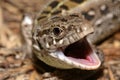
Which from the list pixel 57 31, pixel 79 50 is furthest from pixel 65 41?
pixel 79 50

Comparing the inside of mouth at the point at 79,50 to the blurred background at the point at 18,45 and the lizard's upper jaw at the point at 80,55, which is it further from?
the blurred background at the point at 18,45

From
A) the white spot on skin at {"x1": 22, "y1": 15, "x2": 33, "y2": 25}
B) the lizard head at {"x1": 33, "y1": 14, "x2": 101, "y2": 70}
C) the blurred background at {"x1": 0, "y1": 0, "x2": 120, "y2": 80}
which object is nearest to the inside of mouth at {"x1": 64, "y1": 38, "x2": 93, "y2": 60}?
the lizard head at {"x1": 33, "y1": 14, "x2": 101, "y2": 70}

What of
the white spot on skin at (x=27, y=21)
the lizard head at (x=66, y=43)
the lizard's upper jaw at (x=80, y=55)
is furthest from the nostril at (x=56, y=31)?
the white spot on skin at (x=27, y=21)

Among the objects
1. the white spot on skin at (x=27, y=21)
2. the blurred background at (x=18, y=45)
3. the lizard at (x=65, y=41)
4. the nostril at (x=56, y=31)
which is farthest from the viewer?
the white spot on skin at (x=27, y=21)

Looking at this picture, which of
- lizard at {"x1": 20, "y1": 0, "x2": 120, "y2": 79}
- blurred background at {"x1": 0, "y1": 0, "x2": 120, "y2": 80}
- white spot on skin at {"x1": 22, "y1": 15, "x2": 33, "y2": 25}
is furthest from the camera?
white spot on skin at {"x1": 22, "y1": 15, "x2": 33, "y2": 25}

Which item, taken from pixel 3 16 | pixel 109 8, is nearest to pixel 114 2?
pixel 109 8

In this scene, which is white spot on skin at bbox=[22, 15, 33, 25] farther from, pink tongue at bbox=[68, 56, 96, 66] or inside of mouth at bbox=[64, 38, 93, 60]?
pink tongue at bbox=[68, 56, 96, 66]

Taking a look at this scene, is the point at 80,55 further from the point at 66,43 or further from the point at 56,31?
the point at 56,31
